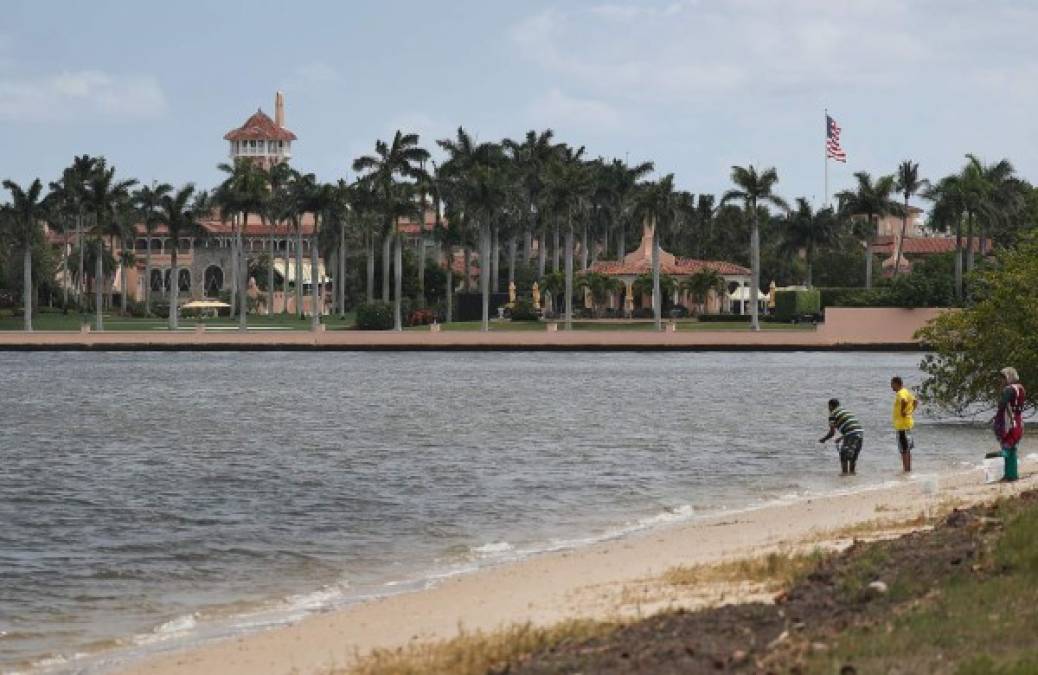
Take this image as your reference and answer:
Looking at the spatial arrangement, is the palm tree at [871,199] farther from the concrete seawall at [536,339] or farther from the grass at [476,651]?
the grass at [476,651]

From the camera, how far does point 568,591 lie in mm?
17781

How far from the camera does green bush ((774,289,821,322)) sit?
136 meters

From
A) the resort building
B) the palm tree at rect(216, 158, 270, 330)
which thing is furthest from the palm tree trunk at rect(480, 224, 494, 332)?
the palm tree at rect(216, 158, 270, 330)

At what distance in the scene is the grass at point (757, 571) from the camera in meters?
16.3

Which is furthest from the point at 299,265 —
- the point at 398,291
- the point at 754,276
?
the point at 754,276

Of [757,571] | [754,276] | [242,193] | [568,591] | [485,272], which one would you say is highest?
[242,193]

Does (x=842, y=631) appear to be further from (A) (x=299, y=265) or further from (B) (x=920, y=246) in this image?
(B) (x=920, y=246)

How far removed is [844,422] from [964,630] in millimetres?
20073

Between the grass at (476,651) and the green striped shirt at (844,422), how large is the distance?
1749cm

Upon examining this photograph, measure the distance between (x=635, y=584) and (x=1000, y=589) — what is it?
5185 millimetres

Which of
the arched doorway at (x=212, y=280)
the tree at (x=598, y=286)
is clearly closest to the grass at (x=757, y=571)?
the tree at (x=598, y=286)

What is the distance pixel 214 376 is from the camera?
91125mm

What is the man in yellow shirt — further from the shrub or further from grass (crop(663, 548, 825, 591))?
the shrub

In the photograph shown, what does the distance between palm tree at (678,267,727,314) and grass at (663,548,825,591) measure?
408ft
